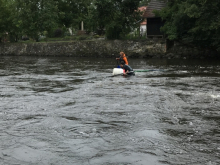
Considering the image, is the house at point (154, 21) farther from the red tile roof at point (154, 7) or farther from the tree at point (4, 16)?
the tree at point (4, 16)

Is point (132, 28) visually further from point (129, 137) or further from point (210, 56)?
point (129, 137)

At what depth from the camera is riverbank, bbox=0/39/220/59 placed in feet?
124

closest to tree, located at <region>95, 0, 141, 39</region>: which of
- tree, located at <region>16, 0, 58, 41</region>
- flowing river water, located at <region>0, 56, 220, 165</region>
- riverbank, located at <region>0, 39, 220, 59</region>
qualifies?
riverbank, located at <region>0, 39, 220, 59</region>

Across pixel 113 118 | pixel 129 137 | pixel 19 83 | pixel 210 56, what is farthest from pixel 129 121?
pixel 210 56

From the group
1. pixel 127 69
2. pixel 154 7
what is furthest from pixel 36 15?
pixel 127 69

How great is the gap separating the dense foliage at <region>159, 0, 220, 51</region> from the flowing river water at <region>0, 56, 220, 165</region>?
16.0 m

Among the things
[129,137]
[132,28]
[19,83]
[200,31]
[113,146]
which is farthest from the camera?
[132,28]

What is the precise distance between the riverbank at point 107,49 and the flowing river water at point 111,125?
74.2ft

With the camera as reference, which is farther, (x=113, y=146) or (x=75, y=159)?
(x=113, y=146)

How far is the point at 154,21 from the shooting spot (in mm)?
41625

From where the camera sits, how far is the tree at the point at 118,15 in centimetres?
4031

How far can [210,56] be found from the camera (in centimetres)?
3656

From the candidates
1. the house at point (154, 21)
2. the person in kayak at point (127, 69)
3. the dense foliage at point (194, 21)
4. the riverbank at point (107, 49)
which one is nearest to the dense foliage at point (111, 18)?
the dense foliage at point (194, 21)

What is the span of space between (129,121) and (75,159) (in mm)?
3140
